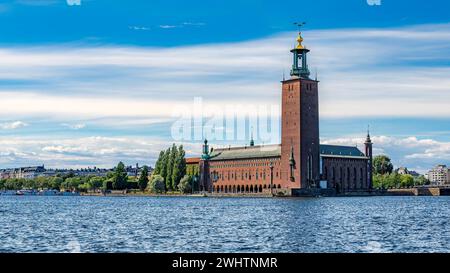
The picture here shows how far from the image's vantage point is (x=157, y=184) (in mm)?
104812

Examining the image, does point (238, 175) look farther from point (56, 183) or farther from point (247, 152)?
point (56, 183)

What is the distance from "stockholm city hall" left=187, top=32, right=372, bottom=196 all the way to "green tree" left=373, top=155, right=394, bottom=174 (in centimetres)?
2688

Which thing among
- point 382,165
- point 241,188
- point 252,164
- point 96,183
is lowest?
point 241,188

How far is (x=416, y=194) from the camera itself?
114m

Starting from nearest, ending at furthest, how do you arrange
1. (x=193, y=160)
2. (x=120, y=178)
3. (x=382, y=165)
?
(x=120, y=178) → (x=193, y=160) → (x=382, y=165)

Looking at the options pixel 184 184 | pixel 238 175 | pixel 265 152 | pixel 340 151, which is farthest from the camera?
pixel 238 175

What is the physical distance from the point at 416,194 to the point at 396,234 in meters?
92.3

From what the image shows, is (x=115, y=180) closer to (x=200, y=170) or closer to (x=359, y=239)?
(x=200, y=170)

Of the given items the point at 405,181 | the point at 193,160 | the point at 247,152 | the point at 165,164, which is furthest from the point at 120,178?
the point at 405,181

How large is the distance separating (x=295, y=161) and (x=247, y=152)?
57.3 ft

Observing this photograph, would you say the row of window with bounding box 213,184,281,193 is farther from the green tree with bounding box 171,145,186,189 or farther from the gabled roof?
the green tree with bounding box 171,145,186,189
